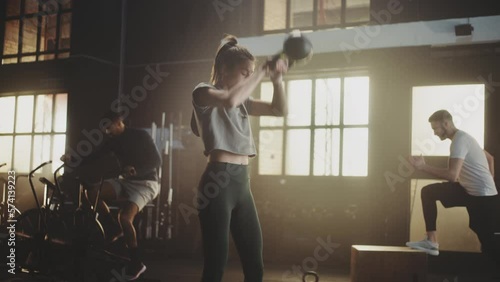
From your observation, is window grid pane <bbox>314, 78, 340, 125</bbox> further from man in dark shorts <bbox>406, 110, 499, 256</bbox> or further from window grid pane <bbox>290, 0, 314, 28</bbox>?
man in dark shorts <bbox>406, 110, 499, 256</bbox>

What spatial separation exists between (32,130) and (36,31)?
208 cm

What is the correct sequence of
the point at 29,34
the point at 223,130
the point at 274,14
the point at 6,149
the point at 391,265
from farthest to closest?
the point at 29,34, the point at 6,149, the point at 274,14, the point at 391,265, the point at 223,130

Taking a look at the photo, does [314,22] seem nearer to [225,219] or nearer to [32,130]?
[32,130]

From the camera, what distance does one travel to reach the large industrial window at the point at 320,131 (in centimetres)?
879

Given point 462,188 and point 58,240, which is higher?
point 462,188

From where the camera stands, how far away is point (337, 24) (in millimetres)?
9023

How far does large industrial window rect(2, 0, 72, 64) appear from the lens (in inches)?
444

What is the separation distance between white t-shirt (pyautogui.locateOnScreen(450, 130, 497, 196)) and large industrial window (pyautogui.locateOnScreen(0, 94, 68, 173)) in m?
7.31

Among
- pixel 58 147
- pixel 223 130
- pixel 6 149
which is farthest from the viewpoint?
pixel 6 149

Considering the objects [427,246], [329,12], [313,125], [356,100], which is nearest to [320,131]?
[313,125]

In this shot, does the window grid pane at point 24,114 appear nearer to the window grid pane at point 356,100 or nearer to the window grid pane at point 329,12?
the window grid pane at point 329,12

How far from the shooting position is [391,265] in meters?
5.89

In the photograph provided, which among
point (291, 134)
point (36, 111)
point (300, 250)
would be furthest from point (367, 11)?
point (36, 111)

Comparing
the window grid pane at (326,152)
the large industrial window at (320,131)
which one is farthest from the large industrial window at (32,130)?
the window grid pane at (326,152)
